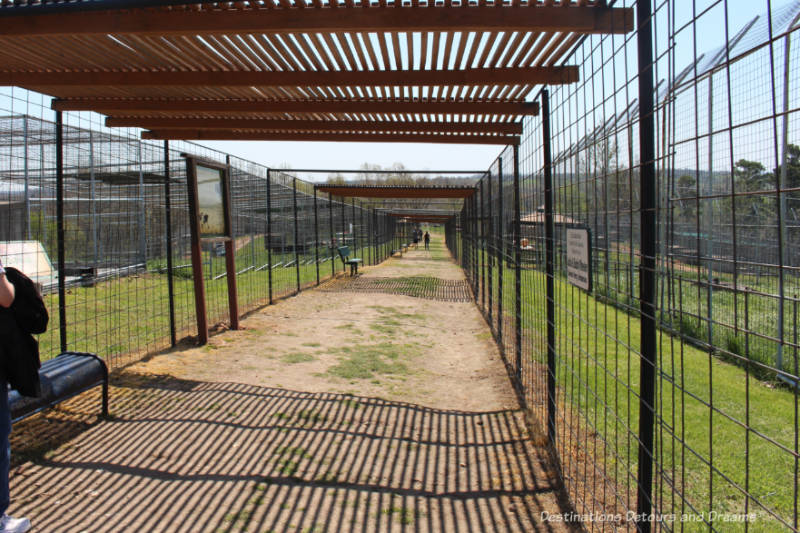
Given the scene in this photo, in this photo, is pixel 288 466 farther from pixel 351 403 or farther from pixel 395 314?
pixel 395 314

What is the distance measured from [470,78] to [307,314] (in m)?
6.71

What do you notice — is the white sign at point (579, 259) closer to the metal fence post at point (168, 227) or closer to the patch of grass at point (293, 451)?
the patch of grass at point (293, 451)

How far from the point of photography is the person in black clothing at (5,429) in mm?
2884

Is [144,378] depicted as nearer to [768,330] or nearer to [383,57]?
[383,57]

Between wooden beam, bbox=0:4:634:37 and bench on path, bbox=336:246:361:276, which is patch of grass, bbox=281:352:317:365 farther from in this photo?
bench on path, bbox=336:246:361:276

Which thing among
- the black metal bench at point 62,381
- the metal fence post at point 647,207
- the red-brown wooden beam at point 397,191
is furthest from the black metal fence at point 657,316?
the red-brown wooden beam at point 397,191

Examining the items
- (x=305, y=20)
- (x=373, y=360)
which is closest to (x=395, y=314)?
(x=373, y=360)

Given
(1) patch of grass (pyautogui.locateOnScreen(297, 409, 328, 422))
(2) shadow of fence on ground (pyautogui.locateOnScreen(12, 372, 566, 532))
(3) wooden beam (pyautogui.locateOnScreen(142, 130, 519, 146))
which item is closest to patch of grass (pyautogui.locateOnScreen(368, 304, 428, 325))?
(3) wooden beam (pyautogui.locateOnScreen(142, 130, 519, 146))

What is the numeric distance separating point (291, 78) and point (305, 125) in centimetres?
179

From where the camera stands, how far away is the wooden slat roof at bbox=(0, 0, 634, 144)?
10.9ft

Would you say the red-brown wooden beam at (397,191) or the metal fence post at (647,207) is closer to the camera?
the metal fence post at (647,207)

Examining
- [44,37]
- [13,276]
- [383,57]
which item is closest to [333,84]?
[383,57]

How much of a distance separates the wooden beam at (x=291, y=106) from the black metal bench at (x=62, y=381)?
269 cm

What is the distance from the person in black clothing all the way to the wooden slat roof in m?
1.81
